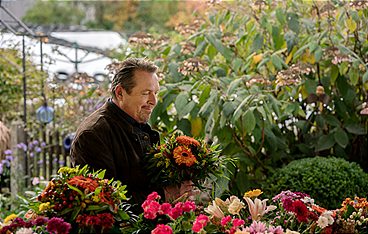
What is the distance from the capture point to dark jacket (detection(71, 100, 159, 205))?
3.38 meters

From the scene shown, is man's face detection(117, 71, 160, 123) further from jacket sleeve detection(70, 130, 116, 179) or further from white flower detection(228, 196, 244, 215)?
white flower detection(228, 196, 244, 215)

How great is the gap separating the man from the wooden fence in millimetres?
2923

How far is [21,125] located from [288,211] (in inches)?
160

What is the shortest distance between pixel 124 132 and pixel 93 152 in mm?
217

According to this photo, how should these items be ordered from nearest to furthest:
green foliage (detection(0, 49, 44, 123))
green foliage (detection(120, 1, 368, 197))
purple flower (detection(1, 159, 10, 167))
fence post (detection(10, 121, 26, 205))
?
green foliage (detection(120, 1, 368, 197))
purple flower (detection(1, 159, 10, 167))
fence post (detection(10, 121, 26, 205))
green foliage (detection(0, 49, 44, 123))

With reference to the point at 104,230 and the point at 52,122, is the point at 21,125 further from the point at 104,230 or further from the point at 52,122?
the point at 104,230

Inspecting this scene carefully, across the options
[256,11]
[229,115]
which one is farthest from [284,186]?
[256,11]

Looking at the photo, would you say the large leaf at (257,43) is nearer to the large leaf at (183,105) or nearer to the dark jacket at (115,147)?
the large leaf at (183,105)

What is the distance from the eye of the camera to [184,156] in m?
3.47

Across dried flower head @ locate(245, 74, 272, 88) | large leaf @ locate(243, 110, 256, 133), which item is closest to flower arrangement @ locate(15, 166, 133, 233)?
large leaf @ locate(243, 110, 256, 133)

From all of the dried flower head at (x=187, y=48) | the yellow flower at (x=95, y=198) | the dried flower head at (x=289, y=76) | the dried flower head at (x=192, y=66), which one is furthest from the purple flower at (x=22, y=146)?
the yellow flower at (x=95, y=198)

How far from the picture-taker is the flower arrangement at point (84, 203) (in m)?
2.53

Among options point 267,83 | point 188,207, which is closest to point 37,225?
point 188,207

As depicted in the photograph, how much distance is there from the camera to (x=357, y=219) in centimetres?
291
